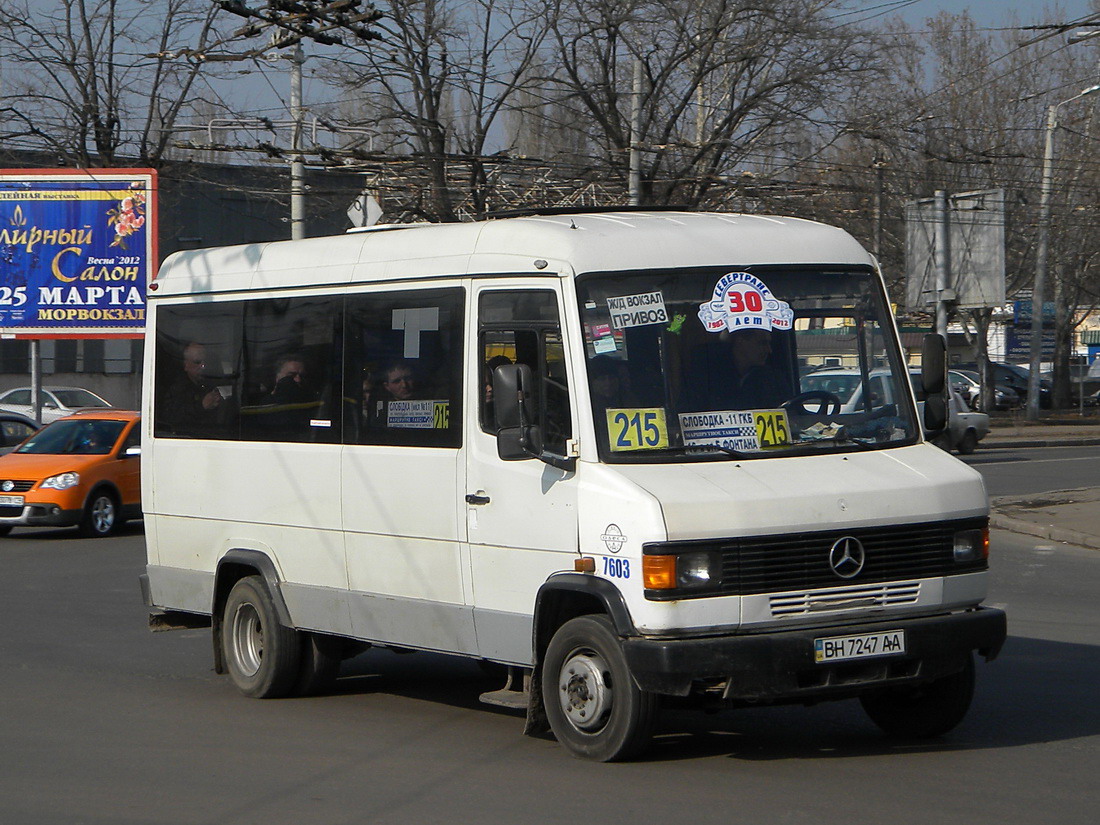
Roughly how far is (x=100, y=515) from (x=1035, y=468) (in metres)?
17.4

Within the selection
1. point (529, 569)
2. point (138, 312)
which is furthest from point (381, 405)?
point (138, 312)

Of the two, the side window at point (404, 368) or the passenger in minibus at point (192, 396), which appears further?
the passenger in minibus at point (192, 396)

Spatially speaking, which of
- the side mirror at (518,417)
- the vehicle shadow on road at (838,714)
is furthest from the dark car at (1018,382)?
the side mirror at (518,417)

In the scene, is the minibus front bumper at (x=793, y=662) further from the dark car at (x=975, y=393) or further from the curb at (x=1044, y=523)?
the dark car at (x=975, y=393)

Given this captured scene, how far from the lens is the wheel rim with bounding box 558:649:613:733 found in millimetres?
6469

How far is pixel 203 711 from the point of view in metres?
8.22

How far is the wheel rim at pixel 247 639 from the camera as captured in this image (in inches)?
344

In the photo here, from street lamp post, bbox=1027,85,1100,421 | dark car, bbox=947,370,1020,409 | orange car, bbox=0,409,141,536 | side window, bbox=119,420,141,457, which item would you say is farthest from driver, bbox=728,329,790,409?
dark car, bbox=947,370,1020,409

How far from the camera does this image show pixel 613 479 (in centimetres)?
639

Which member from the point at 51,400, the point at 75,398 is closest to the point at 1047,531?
the point at 51,400

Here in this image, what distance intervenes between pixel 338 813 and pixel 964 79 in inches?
1705

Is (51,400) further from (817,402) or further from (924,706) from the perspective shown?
(924,706)

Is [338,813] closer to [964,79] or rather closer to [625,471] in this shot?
[625,471]

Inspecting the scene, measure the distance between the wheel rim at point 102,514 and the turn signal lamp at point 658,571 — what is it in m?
13.4
